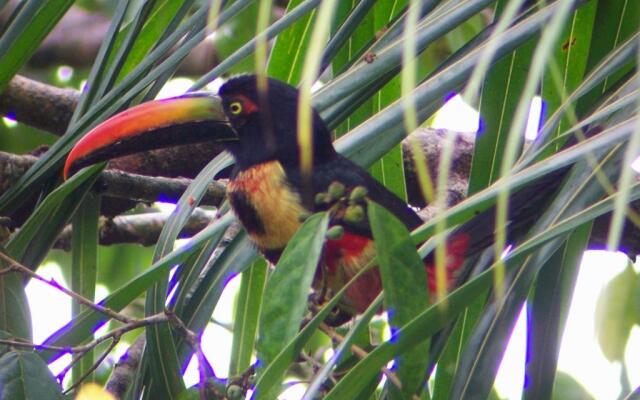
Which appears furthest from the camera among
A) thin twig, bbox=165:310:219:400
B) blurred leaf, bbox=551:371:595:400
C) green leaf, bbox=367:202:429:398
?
blurred leaf, bbox=551:371:595:400

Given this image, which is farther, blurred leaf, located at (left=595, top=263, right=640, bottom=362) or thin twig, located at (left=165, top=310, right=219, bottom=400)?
blurred leaf, located at (left=595, top=263, right=640, bottom=362)

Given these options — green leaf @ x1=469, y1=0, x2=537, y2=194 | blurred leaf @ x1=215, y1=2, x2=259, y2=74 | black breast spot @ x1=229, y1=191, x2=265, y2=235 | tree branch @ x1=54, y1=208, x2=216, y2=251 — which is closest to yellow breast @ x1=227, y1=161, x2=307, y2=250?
black breast spot @ x1=229, y1=191, x2=265, y2=235

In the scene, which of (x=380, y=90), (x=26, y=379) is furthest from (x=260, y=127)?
(x=26, y=379)

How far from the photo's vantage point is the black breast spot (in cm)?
248

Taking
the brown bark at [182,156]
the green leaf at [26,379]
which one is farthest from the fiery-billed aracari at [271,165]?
the green leaf at [26,379]

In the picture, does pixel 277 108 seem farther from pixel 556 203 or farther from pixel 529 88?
pixel 529 88

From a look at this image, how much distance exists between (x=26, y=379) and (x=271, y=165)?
1.14 meters

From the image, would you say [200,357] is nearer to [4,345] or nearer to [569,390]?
[4,345]

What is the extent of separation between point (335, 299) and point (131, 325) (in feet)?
1.20

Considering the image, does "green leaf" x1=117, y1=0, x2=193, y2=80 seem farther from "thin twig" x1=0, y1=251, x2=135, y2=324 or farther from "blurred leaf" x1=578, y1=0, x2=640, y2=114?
"blurred leaf" x1=578, y1=0, x2=640, y2=114

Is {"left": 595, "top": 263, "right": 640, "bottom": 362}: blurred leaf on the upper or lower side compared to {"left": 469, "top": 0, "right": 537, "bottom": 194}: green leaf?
lower

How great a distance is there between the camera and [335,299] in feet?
4.86

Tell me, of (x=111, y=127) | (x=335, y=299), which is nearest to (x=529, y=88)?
(x=335, y=299)

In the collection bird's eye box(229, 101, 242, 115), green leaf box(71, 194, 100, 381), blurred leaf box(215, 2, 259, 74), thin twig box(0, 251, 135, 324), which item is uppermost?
blurred leaf box(215, 2, 259, 74)
